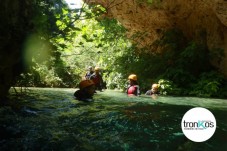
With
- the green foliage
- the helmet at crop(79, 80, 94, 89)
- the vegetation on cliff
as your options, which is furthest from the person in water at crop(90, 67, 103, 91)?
the helmet at crop(79, 80, 94, 89)

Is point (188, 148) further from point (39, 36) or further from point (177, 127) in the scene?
point (39, 36)

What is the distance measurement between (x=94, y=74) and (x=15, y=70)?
7.90 meters

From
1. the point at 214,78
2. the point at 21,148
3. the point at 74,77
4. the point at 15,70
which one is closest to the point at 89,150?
the point at 21,148

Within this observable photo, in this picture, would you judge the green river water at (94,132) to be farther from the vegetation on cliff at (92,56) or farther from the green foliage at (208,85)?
the green foliage at (208,85)

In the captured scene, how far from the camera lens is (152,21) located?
17766mm

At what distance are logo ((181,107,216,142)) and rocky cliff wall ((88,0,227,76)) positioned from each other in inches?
396

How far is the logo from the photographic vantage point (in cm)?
268

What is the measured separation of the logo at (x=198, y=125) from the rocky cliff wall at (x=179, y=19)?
10.1m

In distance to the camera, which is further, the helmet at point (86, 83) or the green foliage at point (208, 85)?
the green foliage at point (208, 85)

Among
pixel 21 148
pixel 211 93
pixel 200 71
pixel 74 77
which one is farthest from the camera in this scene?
pixel 74 77

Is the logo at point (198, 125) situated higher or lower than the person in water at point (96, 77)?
lower

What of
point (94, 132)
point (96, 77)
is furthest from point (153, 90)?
point (94, 132)

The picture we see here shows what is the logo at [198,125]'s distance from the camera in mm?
2676

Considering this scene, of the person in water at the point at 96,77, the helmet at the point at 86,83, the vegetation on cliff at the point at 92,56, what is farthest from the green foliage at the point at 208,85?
the helmet at the point at 86,83
